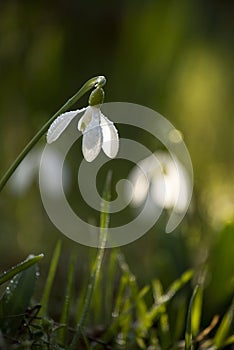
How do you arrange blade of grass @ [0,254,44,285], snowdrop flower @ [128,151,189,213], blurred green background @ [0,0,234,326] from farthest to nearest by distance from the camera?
blurred green background @ [0,0,234,326]
snowdrop flower @ [128,151,189,213]
blade of grass @ [0,254,44,285]

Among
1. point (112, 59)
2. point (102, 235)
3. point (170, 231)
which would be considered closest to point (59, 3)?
point (112, 59)

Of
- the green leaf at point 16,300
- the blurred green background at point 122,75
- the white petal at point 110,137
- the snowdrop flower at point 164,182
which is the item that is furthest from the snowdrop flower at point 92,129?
the blurred green background at point 122,75

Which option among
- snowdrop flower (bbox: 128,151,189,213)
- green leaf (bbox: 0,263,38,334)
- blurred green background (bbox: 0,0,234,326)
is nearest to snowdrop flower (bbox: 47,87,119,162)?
green leaf (bbox: 0,263,38,334)

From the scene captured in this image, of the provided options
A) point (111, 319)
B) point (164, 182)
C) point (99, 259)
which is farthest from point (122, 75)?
point (99, 259)

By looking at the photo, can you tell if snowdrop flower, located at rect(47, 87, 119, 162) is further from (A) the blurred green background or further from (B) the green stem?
(A) the blurred green background

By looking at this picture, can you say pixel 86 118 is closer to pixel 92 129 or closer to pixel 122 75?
pixel 92 129
